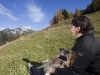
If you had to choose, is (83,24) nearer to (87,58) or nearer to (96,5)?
(87,58)

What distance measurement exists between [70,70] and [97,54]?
783 mm

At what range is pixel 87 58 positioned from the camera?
3.52 metres

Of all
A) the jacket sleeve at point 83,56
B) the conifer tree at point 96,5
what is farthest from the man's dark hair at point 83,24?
the conifer tree at point 96,5

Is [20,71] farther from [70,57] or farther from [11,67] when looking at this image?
[70,57]

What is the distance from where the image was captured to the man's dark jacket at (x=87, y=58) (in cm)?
351

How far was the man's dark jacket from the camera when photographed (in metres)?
3.51

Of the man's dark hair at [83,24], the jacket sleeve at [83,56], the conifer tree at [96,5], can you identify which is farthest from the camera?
the conifer tree at [96,5]

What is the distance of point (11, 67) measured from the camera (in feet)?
40.4

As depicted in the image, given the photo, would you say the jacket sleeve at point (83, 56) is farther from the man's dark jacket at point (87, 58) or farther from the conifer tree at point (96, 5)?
the conifer tree at point (96, 5)

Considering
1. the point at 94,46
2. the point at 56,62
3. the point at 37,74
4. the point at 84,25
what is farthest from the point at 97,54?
the point at 37,74

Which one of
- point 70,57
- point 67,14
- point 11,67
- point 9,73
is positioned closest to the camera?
point 70,57

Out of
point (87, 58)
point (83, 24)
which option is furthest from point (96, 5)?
point (87, 58)

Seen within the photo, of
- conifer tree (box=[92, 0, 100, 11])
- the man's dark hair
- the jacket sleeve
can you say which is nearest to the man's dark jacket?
the jacket sleeve

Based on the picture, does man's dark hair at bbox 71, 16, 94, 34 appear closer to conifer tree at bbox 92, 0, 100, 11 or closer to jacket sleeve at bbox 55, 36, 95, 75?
jacket sleeve at bbox 55, 36, 95, 75
